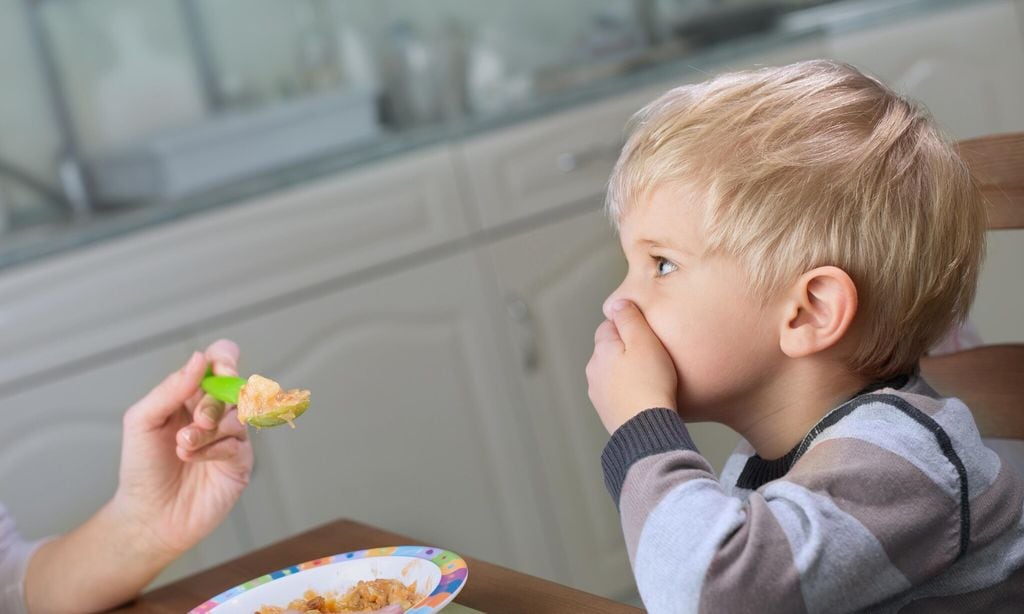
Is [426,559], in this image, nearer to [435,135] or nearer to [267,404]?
[267,404]

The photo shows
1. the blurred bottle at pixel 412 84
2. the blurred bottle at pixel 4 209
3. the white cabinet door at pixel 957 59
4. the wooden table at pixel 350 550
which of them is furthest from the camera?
the blurred bottle at pixel 412 84

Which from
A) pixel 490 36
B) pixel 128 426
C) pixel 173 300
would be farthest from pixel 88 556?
pixel 490 36

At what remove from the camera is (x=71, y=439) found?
199 cm

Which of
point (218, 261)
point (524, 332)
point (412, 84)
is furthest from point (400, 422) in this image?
point (412, 84)

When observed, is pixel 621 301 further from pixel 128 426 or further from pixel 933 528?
pixel 128 426

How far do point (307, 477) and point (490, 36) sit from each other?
1186 millimetres

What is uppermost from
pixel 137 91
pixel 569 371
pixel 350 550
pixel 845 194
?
pixel 137 91

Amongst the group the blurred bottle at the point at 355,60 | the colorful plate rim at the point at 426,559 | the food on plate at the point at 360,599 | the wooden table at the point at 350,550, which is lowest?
the wooden table at the point at 350,550

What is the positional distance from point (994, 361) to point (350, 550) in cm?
56

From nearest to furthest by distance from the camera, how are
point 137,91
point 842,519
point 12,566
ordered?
point 842,519, point 12,566, point 137,91

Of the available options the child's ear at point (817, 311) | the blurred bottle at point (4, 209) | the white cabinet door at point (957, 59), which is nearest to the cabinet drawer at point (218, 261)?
the blurred bottle at point (4, 209)

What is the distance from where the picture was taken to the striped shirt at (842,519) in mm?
729

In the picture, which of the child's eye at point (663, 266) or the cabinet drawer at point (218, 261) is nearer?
the child's eye at point (663, 266)

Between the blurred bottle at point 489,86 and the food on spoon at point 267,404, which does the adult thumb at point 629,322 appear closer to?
the food on spoon at point 267,404
